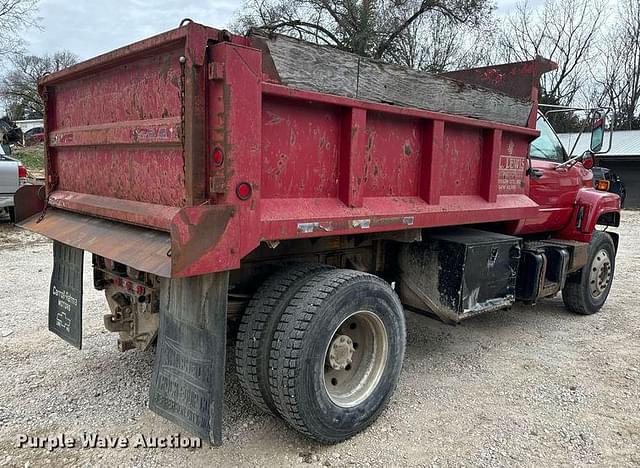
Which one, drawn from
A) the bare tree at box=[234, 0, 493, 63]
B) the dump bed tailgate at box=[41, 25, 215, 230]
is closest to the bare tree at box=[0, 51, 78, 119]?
the bare tree at box=[234, 0, 493, 63]

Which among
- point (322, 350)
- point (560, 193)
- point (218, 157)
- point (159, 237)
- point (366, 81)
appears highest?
point (366, 81)

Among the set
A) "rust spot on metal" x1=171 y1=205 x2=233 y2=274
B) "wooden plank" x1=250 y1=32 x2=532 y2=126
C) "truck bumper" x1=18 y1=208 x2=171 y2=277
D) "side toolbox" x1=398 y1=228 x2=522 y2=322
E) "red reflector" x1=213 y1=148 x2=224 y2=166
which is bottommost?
"side toolbox" x1=398 y1=228 x2=522 y2=322

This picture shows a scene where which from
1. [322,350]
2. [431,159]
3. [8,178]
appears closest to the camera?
[322,350]

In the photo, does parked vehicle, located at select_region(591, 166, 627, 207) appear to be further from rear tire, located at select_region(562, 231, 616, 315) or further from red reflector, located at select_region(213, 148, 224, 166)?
red reflector, located at select_region(213, 148, 224, 166)

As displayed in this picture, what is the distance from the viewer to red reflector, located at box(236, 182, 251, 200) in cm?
248

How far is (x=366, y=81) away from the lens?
3148mm

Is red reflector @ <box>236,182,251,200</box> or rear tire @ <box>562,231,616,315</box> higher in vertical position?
red reflector @ <box>236,182,251,200</box>

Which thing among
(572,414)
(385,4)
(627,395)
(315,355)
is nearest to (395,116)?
(315,355)

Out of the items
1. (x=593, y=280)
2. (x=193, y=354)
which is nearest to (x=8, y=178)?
(x=193, y=354)

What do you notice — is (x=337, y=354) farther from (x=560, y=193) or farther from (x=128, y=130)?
(x=560, y=193)

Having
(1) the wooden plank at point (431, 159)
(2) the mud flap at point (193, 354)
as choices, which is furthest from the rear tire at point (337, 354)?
(1) the wooden plank at point (431, 159)

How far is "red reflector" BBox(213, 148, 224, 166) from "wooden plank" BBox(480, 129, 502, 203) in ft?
8.17

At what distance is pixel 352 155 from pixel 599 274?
414 cm

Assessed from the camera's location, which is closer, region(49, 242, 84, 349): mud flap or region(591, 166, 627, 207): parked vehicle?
region(49, 242, 84, 349): mud flap
